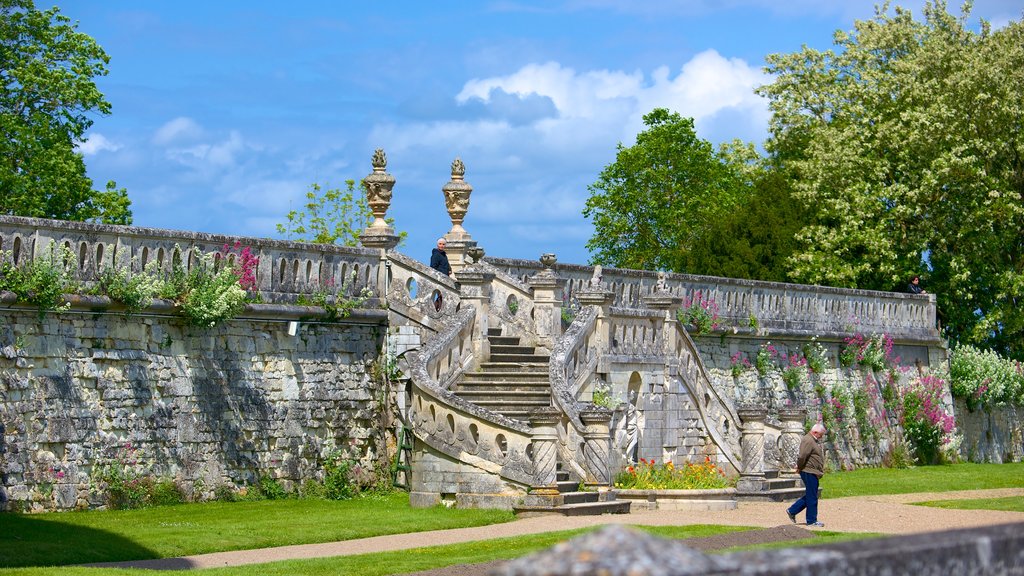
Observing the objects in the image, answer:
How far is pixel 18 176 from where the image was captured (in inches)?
1417

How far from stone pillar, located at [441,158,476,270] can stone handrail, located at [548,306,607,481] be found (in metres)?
3.12

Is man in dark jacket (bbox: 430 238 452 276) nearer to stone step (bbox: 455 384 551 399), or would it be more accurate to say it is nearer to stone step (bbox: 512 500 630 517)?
stone step (bbox: 455 384 551 399)

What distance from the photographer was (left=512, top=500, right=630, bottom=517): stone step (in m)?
20.0

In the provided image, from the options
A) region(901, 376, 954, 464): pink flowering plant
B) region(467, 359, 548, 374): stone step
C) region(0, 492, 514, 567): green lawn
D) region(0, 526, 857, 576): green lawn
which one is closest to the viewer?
region(0, 526, 857, 576): green lawn

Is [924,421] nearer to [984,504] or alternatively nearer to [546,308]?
[984,504]

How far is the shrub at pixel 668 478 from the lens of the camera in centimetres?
2275

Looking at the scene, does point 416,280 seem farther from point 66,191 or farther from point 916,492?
point 66,191

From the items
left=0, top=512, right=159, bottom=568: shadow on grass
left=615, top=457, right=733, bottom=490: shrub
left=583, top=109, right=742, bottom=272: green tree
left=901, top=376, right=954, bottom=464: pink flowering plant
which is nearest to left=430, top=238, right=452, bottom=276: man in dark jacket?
left=615, top=457, right=733, bottom=490: shrub

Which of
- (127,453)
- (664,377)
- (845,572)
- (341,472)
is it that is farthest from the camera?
(664,377)

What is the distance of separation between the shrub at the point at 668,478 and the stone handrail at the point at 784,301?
3.84 meters

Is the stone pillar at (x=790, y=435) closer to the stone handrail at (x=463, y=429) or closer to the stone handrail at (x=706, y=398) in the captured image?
the stone handrail at (x=706, y=398)

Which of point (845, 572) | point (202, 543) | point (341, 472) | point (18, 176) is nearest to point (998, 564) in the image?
point (845, 572)

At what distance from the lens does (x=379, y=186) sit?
25.5 m

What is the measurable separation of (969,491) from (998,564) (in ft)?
72.0
